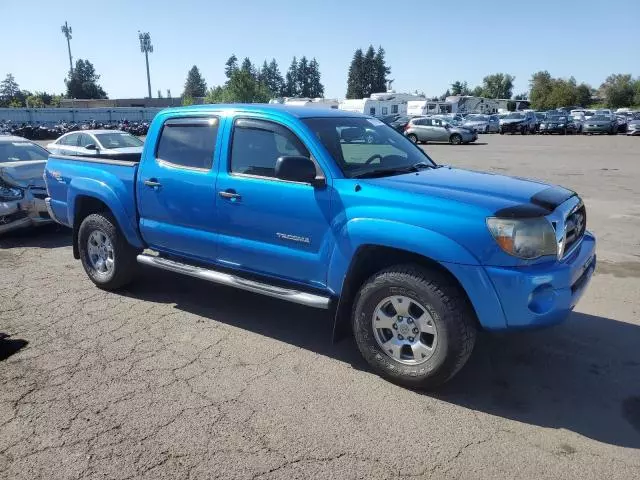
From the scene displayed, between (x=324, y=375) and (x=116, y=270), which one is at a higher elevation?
(x=116, y=270)

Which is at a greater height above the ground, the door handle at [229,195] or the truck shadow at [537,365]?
the door handle at [229,195]

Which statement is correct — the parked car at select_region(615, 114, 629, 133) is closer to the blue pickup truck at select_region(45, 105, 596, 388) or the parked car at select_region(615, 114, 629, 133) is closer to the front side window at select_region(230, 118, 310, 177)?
the blue pickup truck at select_region(45, 105, 596, 388)

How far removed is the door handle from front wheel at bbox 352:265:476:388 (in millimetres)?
1319

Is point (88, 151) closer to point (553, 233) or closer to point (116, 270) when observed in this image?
point (116, 270)

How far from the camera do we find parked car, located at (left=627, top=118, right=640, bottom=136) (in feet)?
117

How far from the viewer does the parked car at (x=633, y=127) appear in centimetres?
3578

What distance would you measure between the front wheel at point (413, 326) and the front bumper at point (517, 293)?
0.48ft

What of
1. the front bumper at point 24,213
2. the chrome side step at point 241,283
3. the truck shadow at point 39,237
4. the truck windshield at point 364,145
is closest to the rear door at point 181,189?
the chrome side step at point 241,283

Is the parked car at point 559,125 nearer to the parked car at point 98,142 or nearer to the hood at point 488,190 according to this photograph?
the parked car at point 98,142

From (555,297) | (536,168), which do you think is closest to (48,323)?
(555,297)

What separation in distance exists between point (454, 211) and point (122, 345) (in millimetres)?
2901

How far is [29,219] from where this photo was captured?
8297 millimetres

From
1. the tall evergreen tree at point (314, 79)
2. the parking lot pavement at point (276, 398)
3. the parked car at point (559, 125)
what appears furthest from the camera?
the tall evergreen tree at point (314, 79)

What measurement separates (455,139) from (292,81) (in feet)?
449
